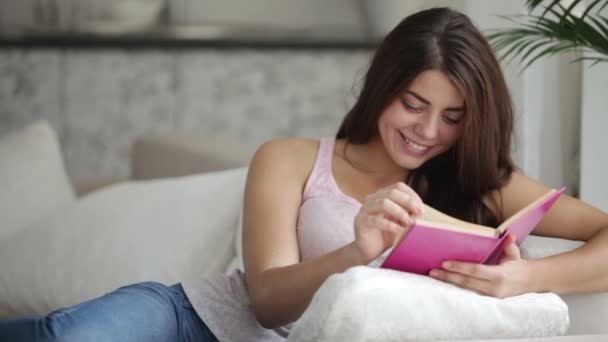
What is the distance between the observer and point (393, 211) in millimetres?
1648

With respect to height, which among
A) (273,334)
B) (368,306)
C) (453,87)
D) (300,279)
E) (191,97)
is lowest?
(191,97)

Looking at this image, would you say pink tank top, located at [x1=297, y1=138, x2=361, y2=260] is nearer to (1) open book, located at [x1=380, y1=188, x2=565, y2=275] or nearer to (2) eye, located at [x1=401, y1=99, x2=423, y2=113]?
(2) eye, located at [x1=401, y1=99, x2=423, y2=113]

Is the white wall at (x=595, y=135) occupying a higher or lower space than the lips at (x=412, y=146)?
lower

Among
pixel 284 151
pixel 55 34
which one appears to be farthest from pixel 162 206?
pixel 55 34

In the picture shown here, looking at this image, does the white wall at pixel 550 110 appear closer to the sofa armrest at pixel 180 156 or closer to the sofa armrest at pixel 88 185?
the sofa armrest at pixel 180 156

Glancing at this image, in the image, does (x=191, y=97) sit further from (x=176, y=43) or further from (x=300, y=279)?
(x=300, y=279)

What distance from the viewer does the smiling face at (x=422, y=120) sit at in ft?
6.62

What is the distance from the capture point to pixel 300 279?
5.91 ft

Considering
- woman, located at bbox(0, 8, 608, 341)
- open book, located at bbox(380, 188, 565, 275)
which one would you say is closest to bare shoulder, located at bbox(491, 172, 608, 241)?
woman, located at bbox(0, 8, 608, 341)

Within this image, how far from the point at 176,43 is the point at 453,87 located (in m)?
2.81

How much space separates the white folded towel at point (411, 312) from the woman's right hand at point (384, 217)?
0.11 meters

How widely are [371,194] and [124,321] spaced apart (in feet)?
1.53

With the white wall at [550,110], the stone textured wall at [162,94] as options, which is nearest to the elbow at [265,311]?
the white wall at [550,110]

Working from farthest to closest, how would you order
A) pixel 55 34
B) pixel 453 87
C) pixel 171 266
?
1. pixel 55 34
2. pixel 171 266
3. pixel 453 87
